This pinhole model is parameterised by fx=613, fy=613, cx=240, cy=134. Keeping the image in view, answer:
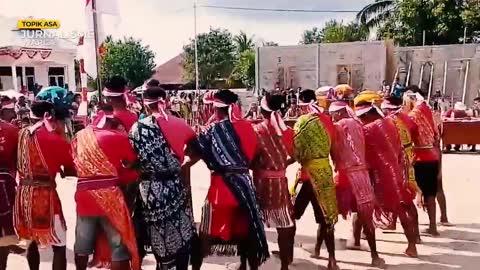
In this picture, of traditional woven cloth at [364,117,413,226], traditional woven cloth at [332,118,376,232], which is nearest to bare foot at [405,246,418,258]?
traditional woven cloth at [364,117,413,226]

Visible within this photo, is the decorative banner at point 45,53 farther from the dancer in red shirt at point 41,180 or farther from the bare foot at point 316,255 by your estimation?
the dancer in red shirt at point 41,180

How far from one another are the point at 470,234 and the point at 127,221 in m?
4.43

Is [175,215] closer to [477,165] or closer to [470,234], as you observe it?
[470,234]

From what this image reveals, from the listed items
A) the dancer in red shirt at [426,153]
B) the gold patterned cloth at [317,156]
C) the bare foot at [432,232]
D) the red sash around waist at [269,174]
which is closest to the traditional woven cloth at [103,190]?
the red sash around waist at [269,174]

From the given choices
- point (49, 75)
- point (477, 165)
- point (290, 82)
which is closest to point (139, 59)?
point (49, 75)

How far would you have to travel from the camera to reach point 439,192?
293 inches

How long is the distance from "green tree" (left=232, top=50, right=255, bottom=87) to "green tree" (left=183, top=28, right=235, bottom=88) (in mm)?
3528

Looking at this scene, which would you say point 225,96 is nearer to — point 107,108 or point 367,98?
point 107,108

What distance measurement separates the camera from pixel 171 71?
195 ft

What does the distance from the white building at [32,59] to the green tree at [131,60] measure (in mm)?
17146

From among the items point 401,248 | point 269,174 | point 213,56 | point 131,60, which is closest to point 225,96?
point 269,174

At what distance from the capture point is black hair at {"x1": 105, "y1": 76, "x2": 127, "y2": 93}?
4566 millimetres

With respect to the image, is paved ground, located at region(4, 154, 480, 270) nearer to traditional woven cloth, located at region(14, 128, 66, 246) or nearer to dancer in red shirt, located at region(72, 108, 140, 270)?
traditional woven cloth, located at region(14, 128, 66, 246)

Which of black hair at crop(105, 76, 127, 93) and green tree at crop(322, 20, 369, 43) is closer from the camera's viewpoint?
black hair at crop(105, 76, 127, 93)
